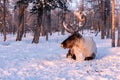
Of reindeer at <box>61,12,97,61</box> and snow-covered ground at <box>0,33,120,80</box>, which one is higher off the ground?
reindeer at <box>61,12,97,61</box>

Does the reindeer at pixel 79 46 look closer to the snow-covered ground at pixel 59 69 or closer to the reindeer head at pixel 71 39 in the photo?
the reindeer head at pixel 71 39

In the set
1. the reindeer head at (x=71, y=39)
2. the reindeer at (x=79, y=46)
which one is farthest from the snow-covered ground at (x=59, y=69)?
the reindeer head at (x=71, y=39)

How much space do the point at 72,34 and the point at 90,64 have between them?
2.55 meters

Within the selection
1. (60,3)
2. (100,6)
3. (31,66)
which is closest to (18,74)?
(31,66)

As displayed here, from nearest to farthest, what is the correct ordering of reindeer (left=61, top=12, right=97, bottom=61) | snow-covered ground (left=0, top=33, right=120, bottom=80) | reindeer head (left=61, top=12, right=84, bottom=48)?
1. snow-covered ground (left=0, top=33, right=120, bottom=80)
2. reindeer (left=61, top=12, right=97, bottom=61)
3. reindeer head (left=61, top=12, right=84, bottom=48)

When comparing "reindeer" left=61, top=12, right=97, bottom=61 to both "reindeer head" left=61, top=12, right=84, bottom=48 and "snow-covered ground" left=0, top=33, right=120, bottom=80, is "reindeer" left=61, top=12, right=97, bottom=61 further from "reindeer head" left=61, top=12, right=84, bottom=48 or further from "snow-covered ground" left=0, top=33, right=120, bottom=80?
"snow-covered ground" left=0, top=33, right=120, bottom=80

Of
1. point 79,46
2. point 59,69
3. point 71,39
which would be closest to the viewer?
point 59,69

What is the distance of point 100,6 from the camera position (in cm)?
4444

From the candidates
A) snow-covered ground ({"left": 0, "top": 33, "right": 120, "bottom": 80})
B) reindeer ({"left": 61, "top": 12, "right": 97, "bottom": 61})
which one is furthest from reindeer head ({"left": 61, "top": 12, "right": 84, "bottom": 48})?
snow-covered ground ({"left": 0, "top": 33, "right": 120, "bottom": 80})

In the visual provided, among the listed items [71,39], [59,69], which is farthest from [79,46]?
[59,69]

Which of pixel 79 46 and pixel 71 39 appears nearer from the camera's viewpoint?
pixel 79 46

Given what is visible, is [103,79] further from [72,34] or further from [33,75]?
[72,34]

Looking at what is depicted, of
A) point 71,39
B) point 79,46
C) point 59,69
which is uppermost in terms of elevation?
point 71,39

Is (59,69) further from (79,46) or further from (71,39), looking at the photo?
(71,39)
